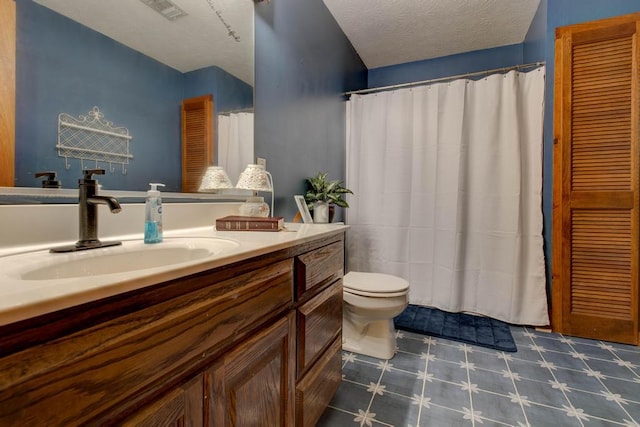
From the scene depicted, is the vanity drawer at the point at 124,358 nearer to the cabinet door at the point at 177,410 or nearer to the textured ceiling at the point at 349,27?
the cabinet door at the point at 177,410

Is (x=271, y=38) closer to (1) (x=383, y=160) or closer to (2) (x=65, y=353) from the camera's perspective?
(1) (x=383, y=160)

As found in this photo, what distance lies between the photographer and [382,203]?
2.67 metres

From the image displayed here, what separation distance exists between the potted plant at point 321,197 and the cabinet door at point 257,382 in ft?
3.43

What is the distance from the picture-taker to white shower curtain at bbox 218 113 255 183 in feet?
4.42

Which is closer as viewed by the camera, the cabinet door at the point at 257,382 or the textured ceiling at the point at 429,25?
the cabinet door at the point at 257,382

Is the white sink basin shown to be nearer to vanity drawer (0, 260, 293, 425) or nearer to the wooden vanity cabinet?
vanity drawer (0, 260, 293, 425)

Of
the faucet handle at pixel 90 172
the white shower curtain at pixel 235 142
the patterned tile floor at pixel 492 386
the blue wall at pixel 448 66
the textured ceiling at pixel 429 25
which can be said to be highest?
the textured ceiling at pixel 429 25

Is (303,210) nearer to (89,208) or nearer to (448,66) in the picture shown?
(89,208)

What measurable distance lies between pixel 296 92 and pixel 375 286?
131 centimetres

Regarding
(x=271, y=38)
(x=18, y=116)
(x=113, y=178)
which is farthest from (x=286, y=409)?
(x=271, y=38)

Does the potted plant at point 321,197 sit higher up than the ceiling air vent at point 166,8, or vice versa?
the ceiling air vent at point 166,8

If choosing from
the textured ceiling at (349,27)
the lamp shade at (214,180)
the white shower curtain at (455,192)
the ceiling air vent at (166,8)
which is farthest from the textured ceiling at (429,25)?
the lamp shade at (214,180)

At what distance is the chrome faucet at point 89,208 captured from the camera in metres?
0.76

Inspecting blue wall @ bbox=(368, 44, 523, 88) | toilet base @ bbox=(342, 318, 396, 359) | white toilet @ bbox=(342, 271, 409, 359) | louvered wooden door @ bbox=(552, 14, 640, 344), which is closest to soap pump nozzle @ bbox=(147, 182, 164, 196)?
white toilet @ bbox=(342, 271, 409, 359)
